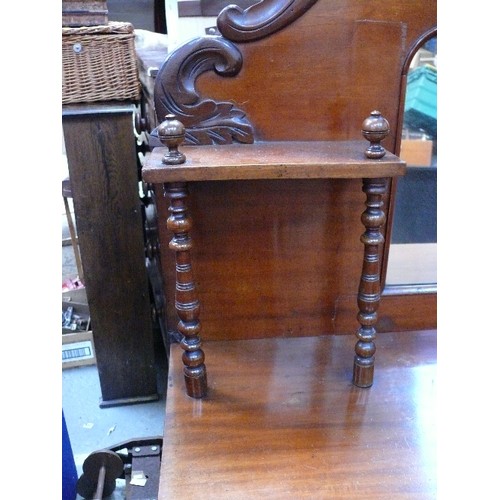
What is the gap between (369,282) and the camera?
0.88 m

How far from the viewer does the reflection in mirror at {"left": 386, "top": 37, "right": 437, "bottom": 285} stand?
3.64 feet

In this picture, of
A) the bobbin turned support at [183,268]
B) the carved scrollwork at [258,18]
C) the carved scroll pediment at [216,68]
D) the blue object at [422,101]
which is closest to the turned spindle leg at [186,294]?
the bobbin turned support at [183,268]

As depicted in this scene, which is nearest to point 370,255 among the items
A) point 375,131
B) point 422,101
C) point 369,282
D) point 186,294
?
point 369,282

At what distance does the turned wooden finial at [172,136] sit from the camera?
75cm

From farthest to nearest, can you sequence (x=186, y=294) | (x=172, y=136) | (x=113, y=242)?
(x=113, y=242), (x=186, y=294), (x=172, y=136)

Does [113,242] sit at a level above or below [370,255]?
below

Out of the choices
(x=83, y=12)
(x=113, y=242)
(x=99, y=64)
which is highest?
(x=83, y=12)

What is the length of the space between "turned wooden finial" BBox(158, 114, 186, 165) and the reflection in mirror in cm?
52

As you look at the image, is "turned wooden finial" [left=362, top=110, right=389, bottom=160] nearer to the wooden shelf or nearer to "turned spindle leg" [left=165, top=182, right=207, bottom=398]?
the wooden shelf

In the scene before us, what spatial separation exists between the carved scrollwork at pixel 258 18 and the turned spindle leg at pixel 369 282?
0.30 metres

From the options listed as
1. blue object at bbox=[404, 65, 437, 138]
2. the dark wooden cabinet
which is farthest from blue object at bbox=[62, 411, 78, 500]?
blue object at bbox=[404, 65, 437, 138]

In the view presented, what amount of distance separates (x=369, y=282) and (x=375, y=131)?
26 cm

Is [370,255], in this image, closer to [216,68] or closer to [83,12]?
[216,68]
